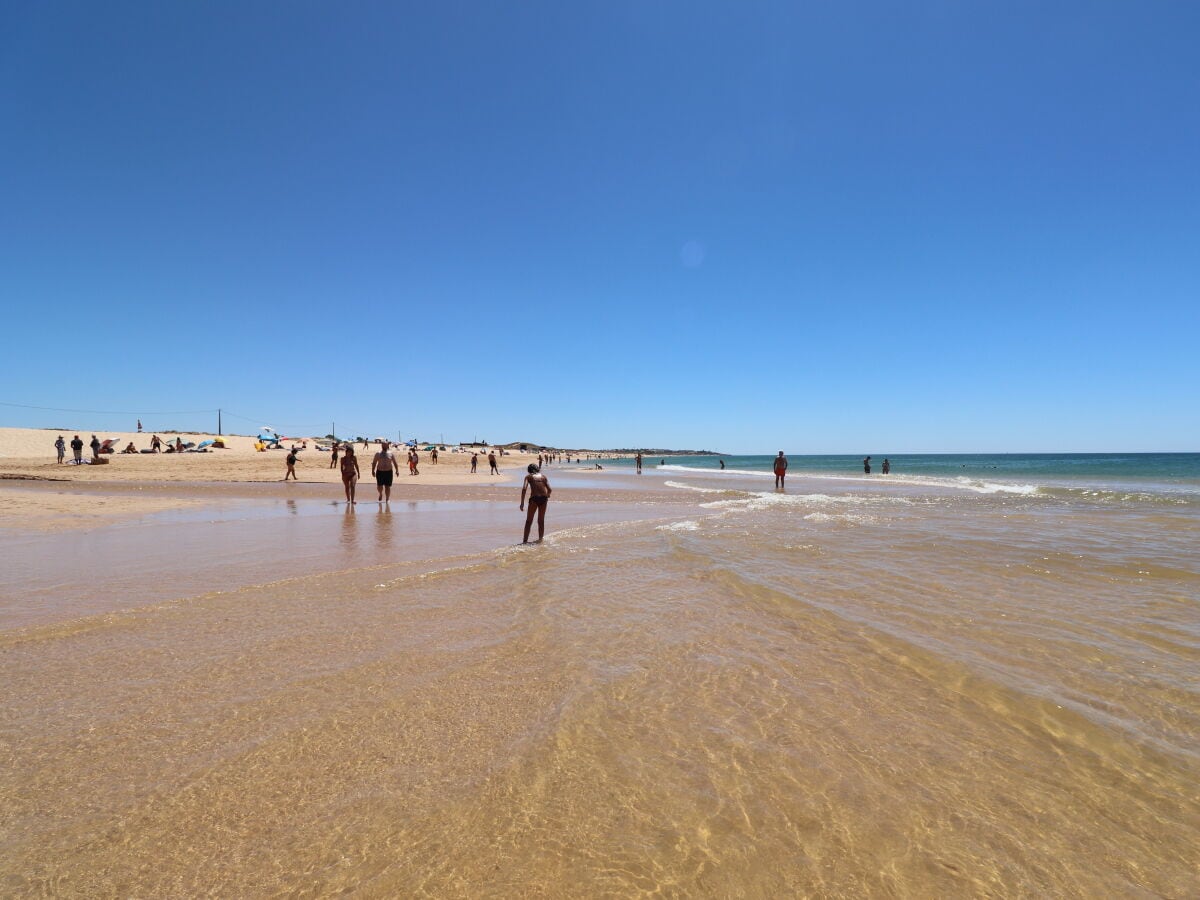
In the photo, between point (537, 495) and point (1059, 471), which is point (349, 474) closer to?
point (537, 495)

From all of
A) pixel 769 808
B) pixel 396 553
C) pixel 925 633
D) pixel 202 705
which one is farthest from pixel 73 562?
pixel 925 633

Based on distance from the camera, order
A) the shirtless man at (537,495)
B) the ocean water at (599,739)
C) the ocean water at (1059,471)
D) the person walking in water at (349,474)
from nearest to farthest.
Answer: the ocean water at (599,739) → the shirtless man at (537,495) → the person walking in water at (349,474) → the ocean water at (1059,471)

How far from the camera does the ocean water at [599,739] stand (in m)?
2.60

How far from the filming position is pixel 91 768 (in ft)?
10.6

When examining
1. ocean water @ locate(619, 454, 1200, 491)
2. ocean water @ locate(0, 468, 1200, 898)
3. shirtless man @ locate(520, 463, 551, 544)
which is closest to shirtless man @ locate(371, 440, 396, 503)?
shirtless man @ locate(520, 463, 551, 544)

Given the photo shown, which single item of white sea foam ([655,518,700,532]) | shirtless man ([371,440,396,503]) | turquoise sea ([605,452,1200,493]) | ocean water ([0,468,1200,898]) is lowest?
ocean water ([0,468,1200,898])

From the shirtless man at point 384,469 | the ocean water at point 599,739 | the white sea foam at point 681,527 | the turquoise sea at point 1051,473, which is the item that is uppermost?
the shirtless man at point 384,469

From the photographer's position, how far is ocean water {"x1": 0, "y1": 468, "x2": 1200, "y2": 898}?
2604mm

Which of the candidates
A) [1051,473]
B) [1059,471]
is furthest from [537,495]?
[1059,471]

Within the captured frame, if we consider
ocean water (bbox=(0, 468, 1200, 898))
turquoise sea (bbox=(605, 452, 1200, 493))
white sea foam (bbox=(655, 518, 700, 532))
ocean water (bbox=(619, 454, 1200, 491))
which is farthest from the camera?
ocean water (bbox=(619, 454, 1200, 491))

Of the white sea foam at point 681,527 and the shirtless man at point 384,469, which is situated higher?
the shirtless man at point 384,469

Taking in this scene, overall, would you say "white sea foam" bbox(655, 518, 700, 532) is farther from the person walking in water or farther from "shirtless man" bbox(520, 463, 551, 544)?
the person walking in water

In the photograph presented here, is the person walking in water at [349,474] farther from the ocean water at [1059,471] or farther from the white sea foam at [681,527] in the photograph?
the ocean water at [1059,471]

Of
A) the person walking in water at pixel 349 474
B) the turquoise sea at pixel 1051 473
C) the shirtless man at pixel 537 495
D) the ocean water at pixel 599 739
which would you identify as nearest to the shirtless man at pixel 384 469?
the person walking in water at pixel 349 474
